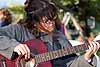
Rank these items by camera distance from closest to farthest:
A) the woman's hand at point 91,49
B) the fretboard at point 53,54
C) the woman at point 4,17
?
1. the woman's hand at point 91,49
2. the fretboard at point 53,54
3. the woman at point 4,17

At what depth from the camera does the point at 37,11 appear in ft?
11.6

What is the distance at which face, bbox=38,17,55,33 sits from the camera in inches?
135

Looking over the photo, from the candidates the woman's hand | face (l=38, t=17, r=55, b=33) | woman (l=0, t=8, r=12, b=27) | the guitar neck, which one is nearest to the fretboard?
the guitar neck

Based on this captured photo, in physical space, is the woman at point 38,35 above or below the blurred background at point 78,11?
above

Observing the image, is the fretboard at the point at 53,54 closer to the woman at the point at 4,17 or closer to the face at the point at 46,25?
the face at the point at 46,25

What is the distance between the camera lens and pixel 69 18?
18203 mm

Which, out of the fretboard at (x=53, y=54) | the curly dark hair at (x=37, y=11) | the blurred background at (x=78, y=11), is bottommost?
the blurred background at (x=78, y=11)

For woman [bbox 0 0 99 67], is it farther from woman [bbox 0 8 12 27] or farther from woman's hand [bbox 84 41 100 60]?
woman [bbox 0 8 12 27]

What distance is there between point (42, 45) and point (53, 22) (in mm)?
242

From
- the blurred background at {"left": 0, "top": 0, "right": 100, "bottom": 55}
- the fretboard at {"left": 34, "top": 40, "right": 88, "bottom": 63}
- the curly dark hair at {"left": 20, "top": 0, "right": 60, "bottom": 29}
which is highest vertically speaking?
the curly dark hair at {"left": 20, "top": 0, "right": 60, "bottom": 29}

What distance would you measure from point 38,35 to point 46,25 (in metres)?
0.12

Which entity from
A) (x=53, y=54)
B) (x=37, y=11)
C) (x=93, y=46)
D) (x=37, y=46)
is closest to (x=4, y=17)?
(x=37, y=11)

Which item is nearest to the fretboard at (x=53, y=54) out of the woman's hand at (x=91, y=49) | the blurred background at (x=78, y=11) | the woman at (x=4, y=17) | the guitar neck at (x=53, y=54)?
the guitar neck at (x=53, y=54)

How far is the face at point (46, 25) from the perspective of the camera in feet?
11.3
